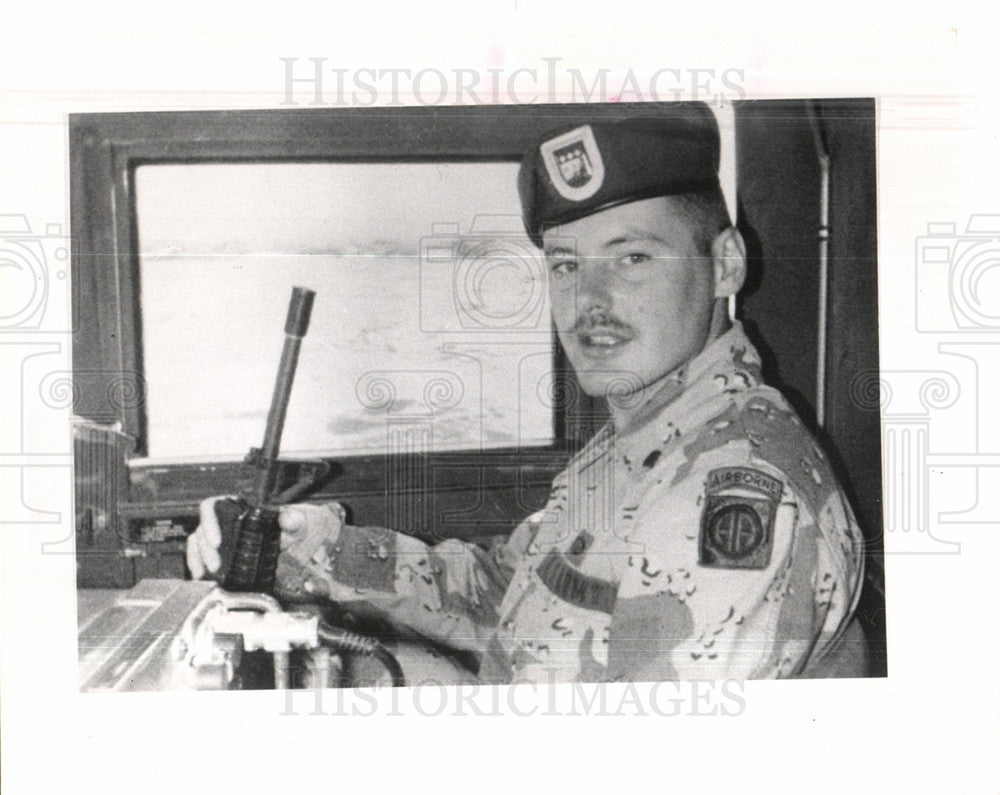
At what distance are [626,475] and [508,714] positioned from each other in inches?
13.6

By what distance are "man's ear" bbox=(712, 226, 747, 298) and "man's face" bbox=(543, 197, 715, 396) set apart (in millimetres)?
11

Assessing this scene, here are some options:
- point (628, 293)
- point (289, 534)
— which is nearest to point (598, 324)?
point (628, 293)

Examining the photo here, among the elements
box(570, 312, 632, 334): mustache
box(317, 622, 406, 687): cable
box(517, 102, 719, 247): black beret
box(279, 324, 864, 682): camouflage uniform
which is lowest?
box(317, 622, 406, 687): cable

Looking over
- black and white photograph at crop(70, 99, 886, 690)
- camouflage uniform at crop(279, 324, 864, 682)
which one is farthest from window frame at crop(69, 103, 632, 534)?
camouflage uniform at crop(279, 324, 864, 682)

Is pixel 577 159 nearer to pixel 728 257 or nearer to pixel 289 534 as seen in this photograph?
pixel 728 257

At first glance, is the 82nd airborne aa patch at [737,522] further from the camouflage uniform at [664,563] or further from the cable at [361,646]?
the cable at [361,646]

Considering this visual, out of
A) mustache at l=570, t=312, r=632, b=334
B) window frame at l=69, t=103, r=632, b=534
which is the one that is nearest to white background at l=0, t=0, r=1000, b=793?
window frame at l=69, t=103, r=632, b=534

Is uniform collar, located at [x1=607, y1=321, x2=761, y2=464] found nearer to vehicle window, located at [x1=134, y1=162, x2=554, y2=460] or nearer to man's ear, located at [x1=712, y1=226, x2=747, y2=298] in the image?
man's ear, located at [x1=712, y1=226, x2=747, y2=298]

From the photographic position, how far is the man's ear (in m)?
1.32

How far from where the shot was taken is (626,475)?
131 centimetres

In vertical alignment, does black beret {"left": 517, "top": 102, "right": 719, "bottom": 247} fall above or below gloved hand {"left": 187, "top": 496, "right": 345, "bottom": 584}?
above

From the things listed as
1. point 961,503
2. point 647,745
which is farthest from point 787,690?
point 961,503

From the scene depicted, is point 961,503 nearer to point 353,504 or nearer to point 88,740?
point 353,504

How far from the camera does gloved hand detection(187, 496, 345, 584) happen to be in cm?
130
